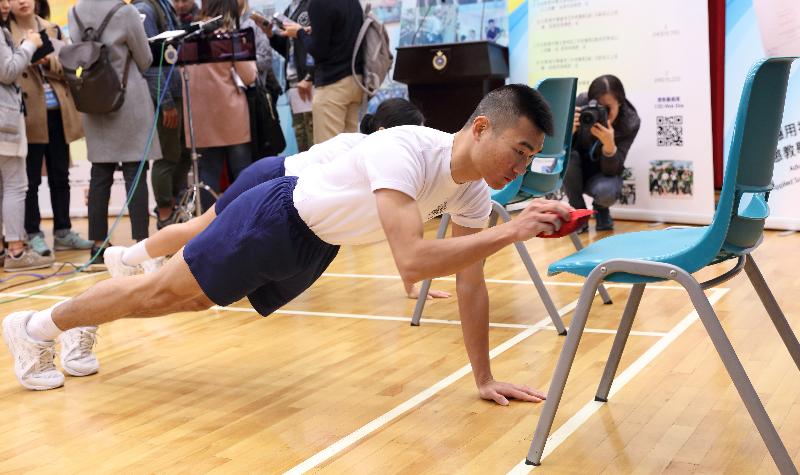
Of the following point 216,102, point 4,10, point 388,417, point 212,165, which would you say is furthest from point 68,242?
point 388,417

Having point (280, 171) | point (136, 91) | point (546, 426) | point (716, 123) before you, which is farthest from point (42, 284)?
point (716, 123)

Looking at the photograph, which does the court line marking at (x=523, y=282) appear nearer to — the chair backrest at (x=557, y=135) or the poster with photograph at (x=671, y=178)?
the chair backrest at (x=557, y=135)

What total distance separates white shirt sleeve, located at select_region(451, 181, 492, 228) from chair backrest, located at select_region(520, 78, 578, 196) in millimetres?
1156

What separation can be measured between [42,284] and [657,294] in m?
3.27

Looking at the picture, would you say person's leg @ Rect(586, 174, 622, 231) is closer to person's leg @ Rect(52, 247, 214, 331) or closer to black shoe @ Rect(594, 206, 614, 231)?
black shoe @ Rect(594, 206, 614, 231)

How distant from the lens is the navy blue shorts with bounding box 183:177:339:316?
8.59 ft

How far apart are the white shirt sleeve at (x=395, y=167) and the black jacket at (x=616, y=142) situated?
3.92 m

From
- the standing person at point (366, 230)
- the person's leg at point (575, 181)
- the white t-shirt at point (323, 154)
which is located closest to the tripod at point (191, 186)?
the white t-shirt at point (323, 154)

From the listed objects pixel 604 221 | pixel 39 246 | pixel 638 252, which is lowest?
pixel 604 221

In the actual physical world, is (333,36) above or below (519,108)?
above

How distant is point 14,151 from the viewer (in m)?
5.36

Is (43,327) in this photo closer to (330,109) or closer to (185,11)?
(330,109)

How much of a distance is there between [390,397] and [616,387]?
71cm

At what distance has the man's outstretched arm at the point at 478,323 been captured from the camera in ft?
9.02
